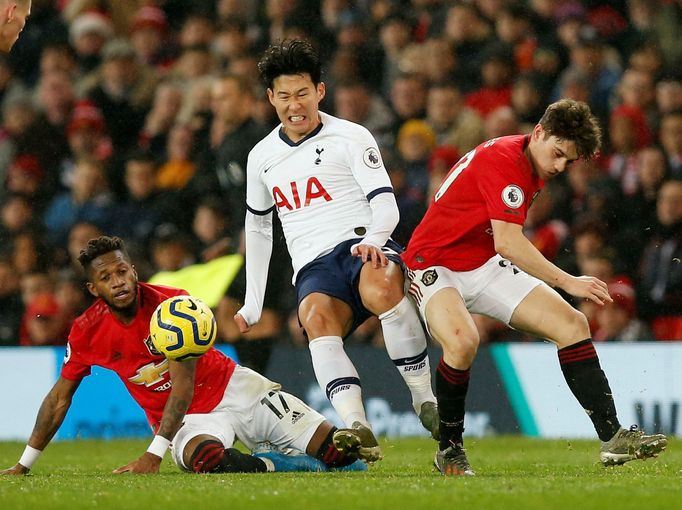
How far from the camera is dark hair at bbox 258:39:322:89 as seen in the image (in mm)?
7492

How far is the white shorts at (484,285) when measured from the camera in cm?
698

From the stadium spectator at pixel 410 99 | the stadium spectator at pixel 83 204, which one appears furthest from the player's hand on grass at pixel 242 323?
the stadium spectator at pixel 83 204

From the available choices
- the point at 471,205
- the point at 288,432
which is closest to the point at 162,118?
the point at 288,432

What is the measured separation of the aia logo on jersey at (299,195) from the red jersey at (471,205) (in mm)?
643

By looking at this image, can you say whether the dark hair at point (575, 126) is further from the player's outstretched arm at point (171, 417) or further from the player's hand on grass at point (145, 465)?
the player's hand on grass at point (145, 465)

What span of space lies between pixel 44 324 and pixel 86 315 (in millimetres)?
5136

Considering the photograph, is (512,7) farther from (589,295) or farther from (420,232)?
(589,295)

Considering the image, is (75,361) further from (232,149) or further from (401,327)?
(232,149)

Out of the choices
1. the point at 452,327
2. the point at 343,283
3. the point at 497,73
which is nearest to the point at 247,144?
the point at 497,73

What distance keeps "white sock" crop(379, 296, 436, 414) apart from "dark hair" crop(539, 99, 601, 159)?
1349 millimetres

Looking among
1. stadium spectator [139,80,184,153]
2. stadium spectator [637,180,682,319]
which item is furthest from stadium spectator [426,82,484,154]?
stadium spectator [139,80,184,153]

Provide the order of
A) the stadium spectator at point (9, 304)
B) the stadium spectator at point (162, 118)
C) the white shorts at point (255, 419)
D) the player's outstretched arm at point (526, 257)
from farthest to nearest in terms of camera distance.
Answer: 1. the stadium spectator at point (162, 118)
2. the stadium spectator at point (9, 304)
3. the white shorts at point (255, 419)
4. the player's outstretched arm at point (526, 257)

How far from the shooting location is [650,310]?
10883 mm

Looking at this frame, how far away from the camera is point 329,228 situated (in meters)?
7.54
